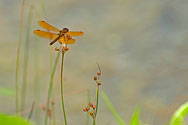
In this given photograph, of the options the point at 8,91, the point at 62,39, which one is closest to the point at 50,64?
the point at 62,39

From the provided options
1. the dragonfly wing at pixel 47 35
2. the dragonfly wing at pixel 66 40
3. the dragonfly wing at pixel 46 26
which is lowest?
the dragonfly wing at pixel 66 40

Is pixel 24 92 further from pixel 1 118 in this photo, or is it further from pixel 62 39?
pixel 1 118

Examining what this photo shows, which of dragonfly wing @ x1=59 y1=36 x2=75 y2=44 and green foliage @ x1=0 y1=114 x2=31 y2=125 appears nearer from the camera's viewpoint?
green foliage @ x1=0 y1=114 x2=31 y2=125

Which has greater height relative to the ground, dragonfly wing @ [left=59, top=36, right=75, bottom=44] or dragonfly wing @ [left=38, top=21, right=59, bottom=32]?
dragonfly wing @ [left=38, top=21, right=59, bottom=32]

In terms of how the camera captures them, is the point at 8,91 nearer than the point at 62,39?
Yes

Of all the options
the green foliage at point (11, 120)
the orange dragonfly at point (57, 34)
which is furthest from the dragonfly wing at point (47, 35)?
the green foliage at point (11, 120)

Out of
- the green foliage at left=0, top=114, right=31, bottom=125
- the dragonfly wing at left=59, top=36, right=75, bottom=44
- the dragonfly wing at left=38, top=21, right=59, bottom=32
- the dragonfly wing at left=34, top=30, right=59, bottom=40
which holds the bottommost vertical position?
the green foliage at left=0, top=114, right=31, bottom=125

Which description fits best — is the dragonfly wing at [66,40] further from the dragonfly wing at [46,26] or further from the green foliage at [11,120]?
the green foliage at [11,120]

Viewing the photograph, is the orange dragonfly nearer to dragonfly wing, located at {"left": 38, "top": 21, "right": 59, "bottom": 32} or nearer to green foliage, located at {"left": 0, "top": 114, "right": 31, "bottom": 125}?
dragonfly wing, located at {"left": 38, "top": 21, "right": 59, "bottom": 32}

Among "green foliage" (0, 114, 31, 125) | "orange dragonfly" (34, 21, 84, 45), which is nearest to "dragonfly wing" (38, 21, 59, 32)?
"orange dragonfly" (34, 21, 84, 45)
